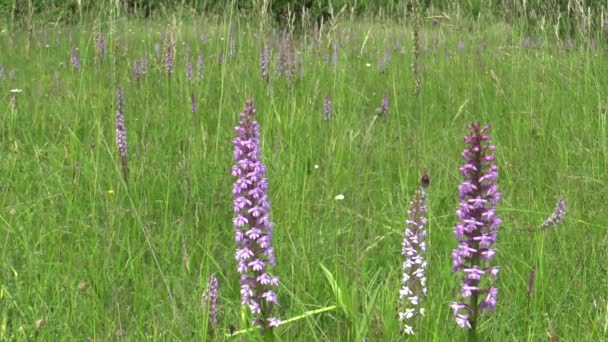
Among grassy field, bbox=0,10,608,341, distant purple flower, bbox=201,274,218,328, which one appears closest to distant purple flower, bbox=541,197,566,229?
grassy field, bbox=0,10,608,341

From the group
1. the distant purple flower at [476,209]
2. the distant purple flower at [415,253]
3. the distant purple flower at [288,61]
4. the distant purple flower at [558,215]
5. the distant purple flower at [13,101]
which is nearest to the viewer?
the distant purple flower at [476,209]

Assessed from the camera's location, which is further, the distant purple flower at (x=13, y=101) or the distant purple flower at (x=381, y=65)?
the distant purple flower at (x=381, y=65)

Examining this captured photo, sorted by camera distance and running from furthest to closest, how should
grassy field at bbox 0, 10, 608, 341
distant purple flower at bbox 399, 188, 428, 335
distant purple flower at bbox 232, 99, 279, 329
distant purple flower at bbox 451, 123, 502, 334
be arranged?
grassy field at bbox 0, 10, 608, 341, distant purple flower at bbox 399, 188, 428, 335, distant purple flower at bbox 232, 99, 279, 329, distant purple flower at bbox 451, 123, 502, 334

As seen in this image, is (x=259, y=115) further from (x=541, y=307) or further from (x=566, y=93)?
(x=541, y=307)

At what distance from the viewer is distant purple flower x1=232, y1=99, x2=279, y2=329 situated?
53.3 inches

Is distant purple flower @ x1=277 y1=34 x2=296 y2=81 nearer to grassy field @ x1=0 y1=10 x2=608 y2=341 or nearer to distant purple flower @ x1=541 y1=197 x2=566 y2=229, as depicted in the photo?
grassy field @ x1=0 y1=10 x2=608 y2=341

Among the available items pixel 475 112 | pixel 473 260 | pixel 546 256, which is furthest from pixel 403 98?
pixel 473 260

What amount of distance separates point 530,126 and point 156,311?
2367mm

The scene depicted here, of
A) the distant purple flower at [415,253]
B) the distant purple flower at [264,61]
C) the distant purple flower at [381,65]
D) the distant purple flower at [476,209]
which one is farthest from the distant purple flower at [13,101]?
the distant purple flower at [476,209]

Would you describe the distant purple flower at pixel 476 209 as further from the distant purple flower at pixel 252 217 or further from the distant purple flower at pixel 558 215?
the distant purple flower at pixel 558 215

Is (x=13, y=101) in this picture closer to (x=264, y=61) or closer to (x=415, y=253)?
(x=264, y=61)

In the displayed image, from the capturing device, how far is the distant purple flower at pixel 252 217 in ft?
4.44

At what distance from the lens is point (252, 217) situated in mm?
1401

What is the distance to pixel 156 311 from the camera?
2.03 metres
